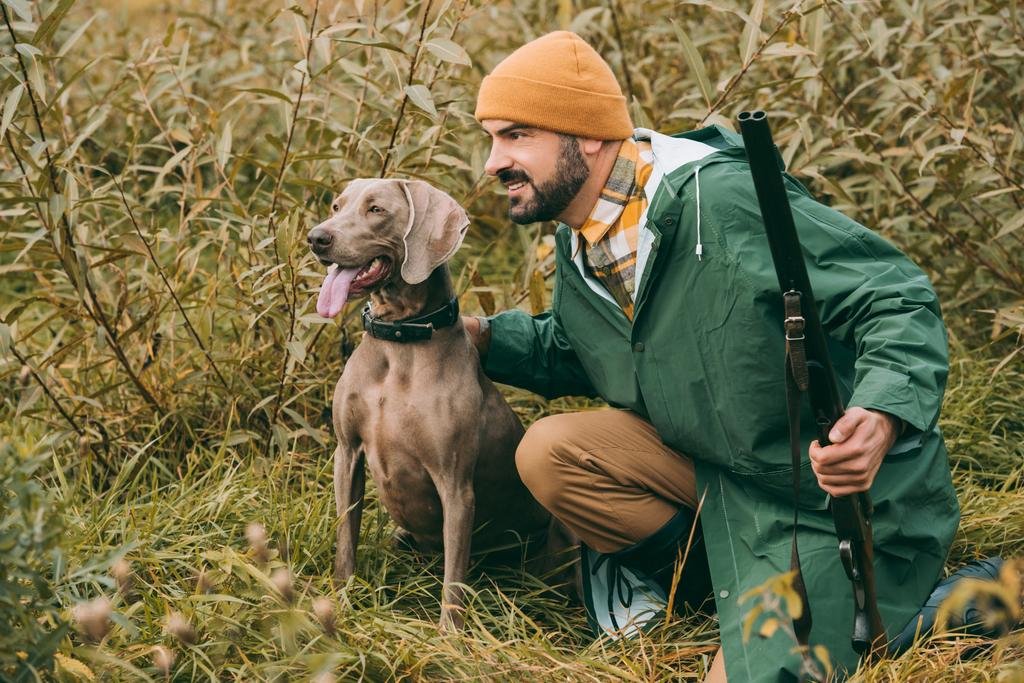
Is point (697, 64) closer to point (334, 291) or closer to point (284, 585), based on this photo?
point (334, 291)

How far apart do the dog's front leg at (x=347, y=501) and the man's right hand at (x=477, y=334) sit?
1.32 ft

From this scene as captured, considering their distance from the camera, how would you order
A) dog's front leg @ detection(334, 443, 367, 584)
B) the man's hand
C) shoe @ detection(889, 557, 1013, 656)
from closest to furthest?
the man's hand → shoe @ detection(889, 557, 1013, 656) → dog's front leg @ detection(334, 443, 367, 584)

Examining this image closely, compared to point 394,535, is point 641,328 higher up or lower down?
higher up

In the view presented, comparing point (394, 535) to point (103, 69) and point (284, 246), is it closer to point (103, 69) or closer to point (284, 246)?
point (284, 246)

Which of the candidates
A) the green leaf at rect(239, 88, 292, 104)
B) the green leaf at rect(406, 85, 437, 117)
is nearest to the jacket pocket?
the green leaf at rect(406, 85, 437, 117)

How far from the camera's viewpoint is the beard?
9.27 ft

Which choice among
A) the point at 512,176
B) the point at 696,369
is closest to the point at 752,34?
the point at 512,176

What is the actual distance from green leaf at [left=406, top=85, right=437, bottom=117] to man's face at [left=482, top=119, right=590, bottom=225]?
6.5 inches

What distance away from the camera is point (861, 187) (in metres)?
4.20

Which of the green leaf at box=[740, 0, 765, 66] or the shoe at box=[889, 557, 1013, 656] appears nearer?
the shoe at box=[889, 557, 1013, 656]

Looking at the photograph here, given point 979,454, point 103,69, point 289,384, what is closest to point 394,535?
point 289,384

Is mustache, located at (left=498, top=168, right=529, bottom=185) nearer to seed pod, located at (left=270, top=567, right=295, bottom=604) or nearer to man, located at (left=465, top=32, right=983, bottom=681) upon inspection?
man, located at (left=465, top=32, right=983, bottom=681)

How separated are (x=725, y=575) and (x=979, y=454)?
1.32 metres

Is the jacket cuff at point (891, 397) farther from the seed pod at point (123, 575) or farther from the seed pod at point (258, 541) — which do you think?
the seed pod at point (123, 575)
